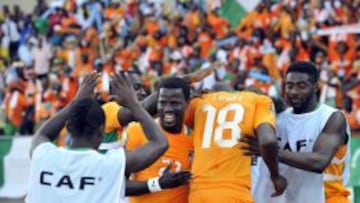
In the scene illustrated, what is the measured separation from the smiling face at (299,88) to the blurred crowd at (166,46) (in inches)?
433

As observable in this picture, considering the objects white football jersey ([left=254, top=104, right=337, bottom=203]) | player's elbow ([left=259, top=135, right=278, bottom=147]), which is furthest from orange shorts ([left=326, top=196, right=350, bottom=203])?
player's elbow ([left=259, top=135, right=278, bottom=147])

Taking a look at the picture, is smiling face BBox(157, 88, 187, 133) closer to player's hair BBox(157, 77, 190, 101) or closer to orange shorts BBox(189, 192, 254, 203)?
player's hair BBox(157, 77, 190, 101)

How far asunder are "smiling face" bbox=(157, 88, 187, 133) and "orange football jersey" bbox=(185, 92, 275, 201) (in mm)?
155

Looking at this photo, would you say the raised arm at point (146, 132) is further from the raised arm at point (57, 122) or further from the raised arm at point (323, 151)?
the raised arm at point (323, 151)

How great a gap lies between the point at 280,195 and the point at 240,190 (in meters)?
0.57

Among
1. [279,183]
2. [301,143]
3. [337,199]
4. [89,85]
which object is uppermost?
[89,85]

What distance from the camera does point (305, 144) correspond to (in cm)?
816

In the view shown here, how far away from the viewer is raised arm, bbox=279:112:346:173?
305 inches

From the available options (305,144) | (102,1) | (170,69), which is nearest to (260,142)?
(305,144)

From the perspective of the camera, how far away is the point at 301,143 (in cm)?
819

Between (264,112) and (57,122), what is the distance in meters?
1.59

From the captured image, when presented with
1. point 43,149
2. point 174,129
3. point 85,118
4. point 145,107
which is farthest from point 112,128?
point 85,118

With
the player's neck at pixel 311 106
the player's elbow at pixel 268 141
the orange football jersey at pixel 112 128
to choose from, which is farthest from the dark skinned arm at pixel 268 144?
the orange football jersey at pixel 112 128

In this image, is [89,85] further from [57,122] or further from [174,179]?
[174,179]
